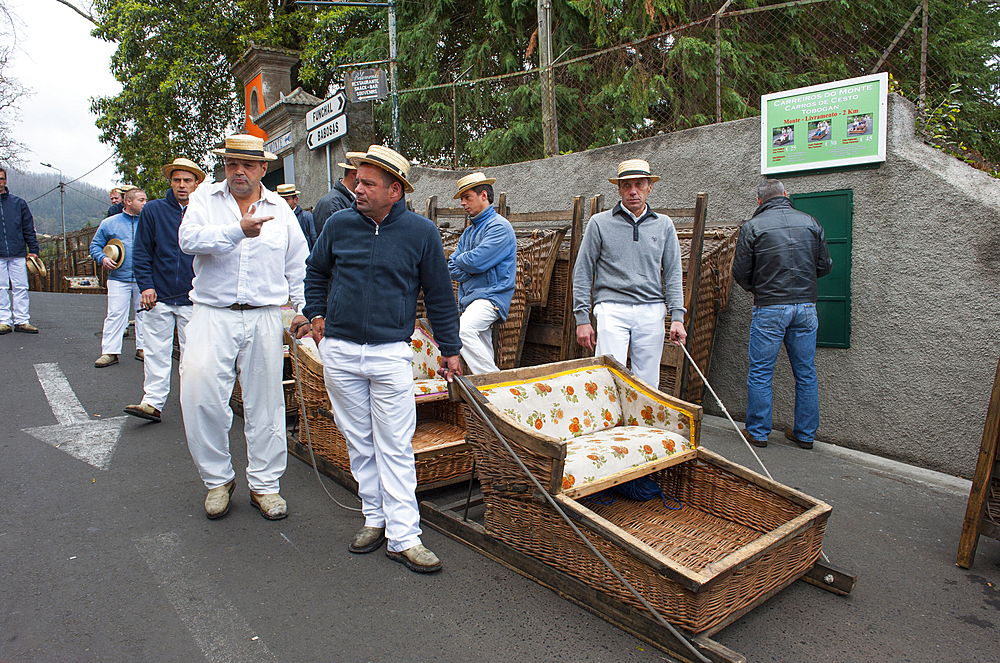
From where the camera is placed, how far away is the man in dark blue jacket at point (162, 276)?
5723 millimetres

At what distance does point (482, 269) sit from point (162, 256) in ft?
9.32

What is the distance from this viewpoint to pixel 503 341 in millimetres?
6609

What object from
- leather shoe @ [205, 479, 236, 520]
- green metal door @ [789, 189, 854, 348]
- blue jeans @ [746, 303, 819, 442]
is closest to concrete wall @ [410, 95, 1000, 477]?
green metal door @ [789, 189, 854, 348]

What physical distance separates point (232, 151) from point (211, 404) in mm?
1483

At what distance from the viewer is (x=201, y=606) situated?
3.09 meters

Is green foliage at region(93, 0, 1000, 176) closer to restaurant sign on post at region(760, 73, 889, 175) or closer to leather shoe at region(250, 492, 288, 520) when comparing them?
restaurant sign on post at region(760, 73, 889, 175)

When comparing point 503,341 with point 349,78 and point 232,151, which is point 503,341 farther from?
point 349,78

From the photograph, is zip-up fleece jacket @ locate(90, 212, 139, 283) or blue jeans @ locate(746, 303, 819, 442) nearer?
blue jeans @ locate(746, 303, 819, 442)

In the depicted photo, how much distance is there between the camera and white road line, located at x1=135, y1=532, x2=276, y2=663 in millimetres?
2761

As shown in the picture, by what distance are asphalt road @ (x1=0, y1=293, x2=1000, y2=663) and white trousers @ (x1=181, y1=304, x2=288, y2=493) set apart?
312 millimetres

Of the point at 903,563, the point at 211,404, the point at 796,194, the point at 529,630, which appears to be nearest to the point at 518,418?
the point at 529,630

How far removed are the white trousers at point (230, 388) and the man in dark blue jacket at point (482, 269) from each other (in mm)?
1744

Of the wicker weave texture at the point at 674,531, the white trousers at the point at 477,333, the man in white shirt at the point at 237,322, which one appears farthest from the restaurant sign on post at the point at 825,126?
the man in white shirt at the point at 237,322

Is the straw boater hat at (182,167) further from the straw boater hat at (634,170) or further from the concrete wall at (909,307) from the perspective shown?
the concrete wall at (909,307)
